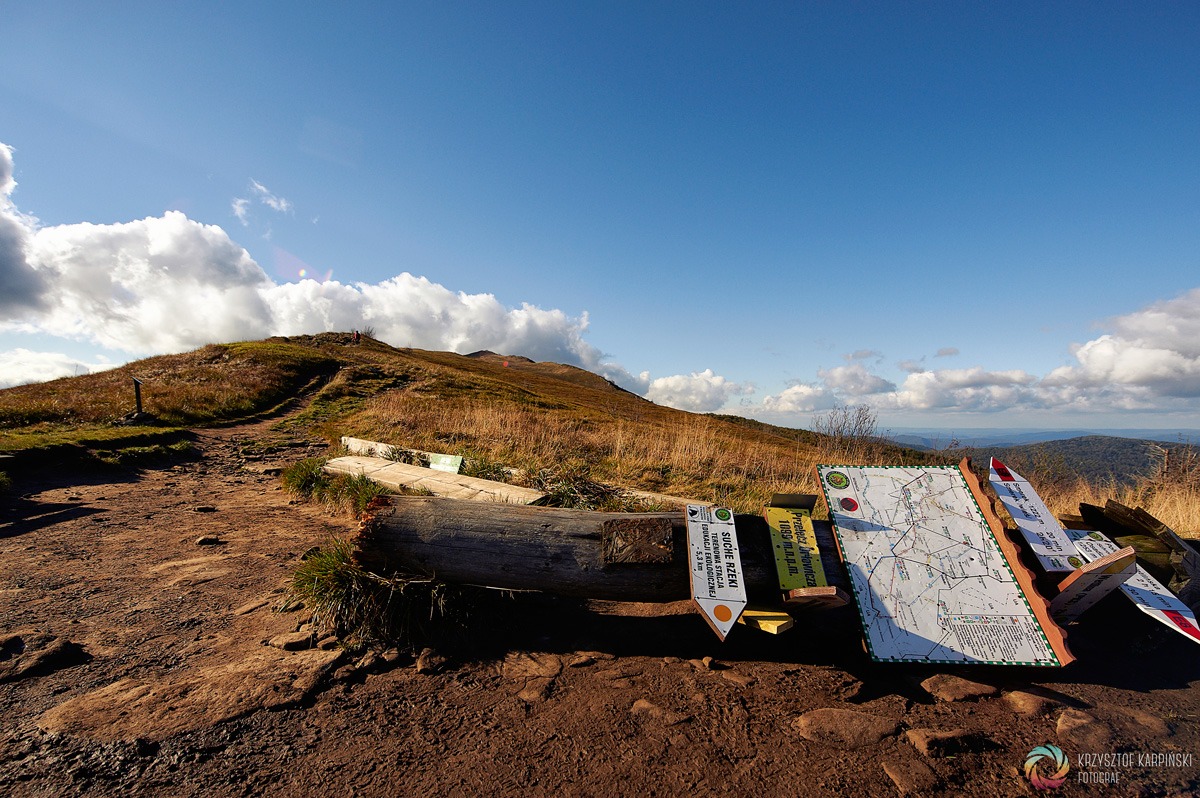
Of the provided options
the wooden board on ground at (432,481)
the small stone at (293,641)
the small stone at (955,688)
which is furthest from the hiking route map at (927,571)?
the small stone at (293,641)

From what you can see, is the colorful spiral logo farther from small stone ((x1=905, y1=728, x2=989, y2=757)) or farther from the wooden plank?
the wooden plank

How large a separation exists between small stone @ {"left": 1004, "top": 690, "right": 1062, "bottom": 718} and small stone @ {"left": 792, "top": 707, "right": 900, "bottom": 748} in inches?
36.4

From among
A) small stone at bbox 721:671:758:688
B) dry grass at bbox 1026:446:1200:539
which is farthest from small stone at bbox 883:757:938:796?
dry grass at bbox 1026:446:1200:539

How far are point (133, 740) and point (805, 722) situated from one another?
12.7 ft

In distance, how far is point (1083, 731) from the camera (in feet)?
9.66

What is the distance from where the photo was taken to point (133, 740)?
264cm

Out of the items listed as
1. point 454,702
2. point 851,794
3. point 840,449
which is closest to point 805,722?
point 851,794

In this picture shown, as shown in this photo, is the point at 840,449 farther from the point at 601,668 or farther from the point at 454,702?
the point at 454,702

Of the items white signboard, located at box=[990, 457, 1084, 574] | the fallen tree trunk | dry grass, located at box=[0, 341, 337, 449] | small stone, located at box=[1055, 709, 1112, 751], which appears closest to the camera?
small stone, located at box=[1055, 709, 1112, 751]

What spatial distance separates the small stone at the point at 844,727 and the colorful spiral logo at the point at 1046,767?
24.7 inches

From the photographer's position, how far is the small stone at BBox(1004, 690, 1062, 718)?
3123 millimetres

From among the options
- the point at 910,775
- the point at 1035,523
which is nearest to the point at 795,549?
the point at 910,775

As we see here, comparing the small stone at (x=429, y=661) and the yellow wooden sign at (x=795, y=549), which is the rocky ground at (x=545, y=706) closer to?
the small stone at (x=429, y=661)

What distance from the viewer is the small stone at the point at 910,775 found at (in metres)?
2.50
